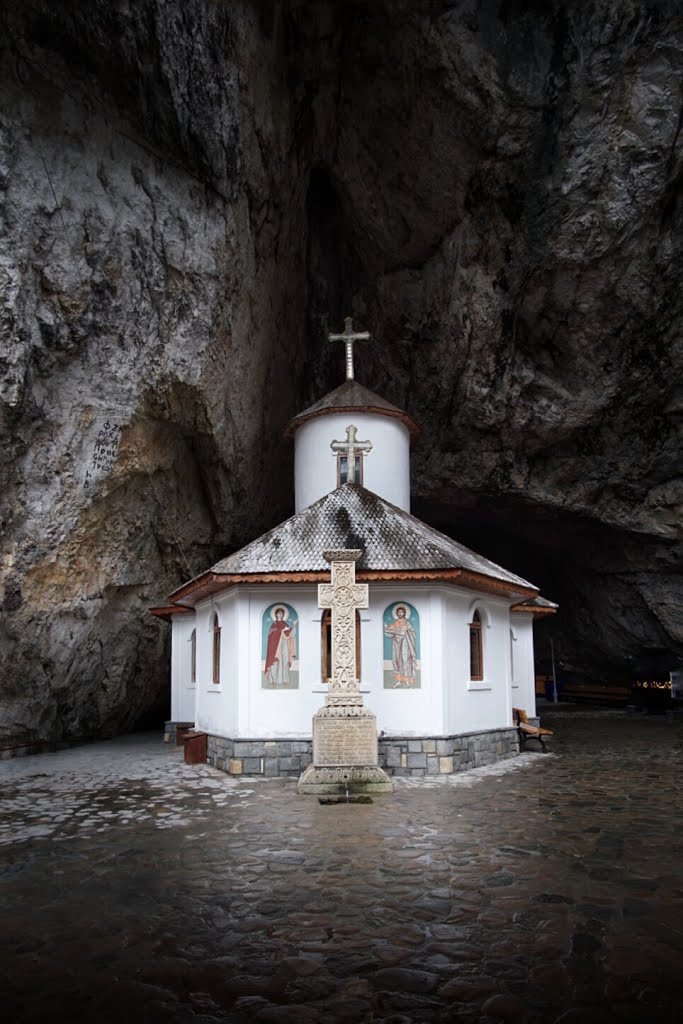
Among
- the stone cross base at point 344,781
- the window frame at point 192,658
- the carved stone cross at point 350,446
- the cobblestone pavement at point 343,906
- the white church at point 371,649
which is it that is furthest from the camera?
the window frame at point 192,658

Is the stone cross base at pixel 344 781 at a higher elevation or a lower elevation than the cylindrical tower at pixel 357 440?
lower

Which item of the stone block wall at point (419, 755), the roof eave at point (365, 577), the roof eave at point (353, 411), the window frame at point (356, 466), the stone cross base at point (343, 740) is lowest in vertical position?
the stone block wall at point (419, 755)

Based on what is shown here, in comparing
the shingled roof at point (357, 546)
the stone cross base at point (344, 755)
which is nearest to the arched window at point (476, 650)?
the shingled roof at point (357, 546)

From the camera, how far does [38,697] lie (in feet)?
54.3

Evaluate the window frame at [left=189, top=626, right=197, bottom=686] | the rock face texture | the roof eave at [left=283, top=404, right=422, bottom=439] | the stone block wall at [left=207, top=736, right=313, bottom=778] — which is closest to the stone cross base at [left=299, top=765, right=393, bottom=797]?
the stone block wall at [left=207, top=736, right=313, bottom=778]

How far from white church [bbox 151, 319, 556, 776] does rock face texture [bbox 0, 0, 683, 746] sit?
3972 mm

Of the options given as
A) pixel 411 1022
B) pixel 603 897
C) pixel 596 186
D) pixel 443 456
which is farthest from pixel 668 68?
pixel 411 1022

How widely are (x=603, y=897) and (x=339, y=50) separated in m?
21.3

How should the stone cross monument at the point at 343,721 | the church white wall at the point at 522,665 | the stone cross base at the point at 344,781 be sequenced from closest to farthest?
the stone cross base at the point at 344,781, the stone cross monument at the point at 343,721, the church white wall at the point at 522,665

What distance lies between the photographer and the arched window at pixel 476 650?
49.1ft

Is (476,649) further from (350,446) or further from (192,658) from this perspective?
(192,658)

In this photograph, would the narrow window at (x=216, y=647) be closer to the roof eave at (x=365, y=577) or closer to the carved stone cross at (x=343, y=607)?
the roof eave at (x=365, y=577)

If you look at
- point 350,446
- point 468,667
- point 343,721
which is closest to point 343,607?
point 343,721

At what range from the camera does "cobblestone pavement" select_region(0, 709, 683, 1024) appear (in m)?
4.41
